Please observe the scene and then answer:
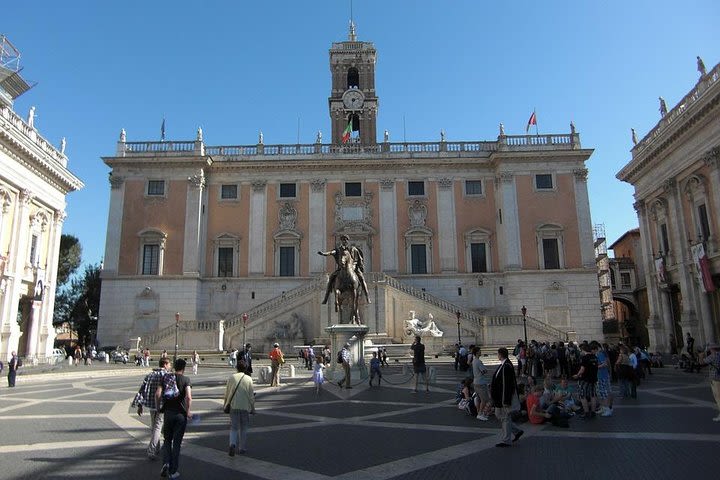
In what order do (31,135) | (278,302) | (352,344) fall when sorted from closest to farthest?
1. (352,344)
2. (31,135)
3. (278,302)

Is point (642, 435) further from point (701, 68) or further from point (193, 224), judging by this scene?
point (193, 224)

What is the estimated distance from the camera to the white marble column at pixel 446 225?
132ft

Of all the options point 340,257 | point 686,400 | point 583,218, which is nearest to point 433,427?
point 686,400

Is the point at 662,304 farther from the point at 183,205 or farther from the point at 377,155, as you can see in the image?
the point at 183,205

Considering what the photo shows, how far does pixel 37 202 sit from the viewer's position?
32.0 m

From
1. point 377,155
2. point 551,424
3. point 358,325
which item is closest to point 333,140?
point 377,155

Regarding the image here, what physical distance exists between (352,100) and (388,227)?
1537cm

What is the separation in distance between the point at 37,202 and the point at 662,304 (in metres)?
38.7

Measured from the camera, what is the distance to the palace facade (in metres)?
26.0

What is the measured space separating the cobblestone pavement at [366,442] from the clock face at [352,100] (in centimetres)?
3883

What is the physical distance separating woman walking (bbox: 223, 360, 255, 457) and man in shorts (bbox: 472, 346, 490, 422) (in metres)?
4.64

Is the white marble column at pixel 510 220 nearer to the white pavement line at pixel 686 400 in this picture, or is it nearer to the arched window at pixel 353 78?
the arched window at pixel 353 78

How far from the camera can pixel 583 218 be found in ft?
131

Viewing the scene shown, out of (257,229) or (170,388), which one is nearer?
(170,388)
